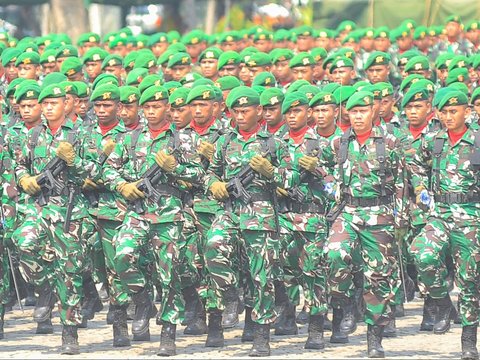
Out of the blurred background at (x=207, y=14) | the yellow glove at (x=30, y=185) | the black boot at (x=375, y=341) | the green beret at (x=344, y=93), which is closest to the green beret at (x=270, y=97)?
the green beret at (x=344, y=93)

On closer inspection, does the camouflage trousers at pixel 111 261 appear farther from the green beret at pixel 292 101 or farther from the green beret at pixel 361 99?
the green beret at pixel 361 99

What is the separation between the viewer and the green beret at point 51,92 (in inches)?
585

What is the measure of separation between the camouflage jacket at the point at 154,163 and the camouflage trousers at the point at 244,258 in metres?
0.39

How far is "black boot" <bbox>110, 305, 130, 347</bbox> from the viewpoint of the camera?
14734 millimetres

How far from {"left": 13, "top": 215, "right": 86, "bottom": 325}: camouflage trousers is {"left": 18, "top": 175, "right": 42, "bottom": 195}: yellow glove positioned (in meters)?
0.27

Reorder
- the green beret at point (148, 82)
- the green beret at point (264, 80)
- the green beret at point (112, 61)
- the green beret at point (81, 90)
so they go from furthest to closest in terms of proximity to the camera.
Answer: the green beret at point (112, 61) < the green beret at point (264, 80) < the green beret at point (81, 90) < the green beret at point (148, 82)

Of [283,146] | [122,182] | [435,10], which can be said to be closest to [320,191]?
[283,146]

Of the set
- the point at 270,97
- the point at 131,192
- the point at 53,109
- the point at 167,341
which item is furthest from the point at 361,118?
the point at 53,109

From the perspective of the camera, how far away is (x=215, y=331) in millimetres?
14758

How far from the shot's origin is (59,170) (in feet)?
47.3

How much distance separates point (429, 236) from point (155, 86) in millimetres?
2847

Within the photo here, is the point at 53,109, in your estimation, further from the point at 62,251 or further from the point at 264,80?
the point at 264,80

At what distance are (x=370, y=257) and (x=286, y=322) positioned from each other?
175 cm

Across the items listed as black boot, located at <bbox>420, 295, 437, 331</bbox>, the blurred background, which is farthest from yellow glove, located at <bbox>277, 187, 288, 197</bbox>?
the blurred background
